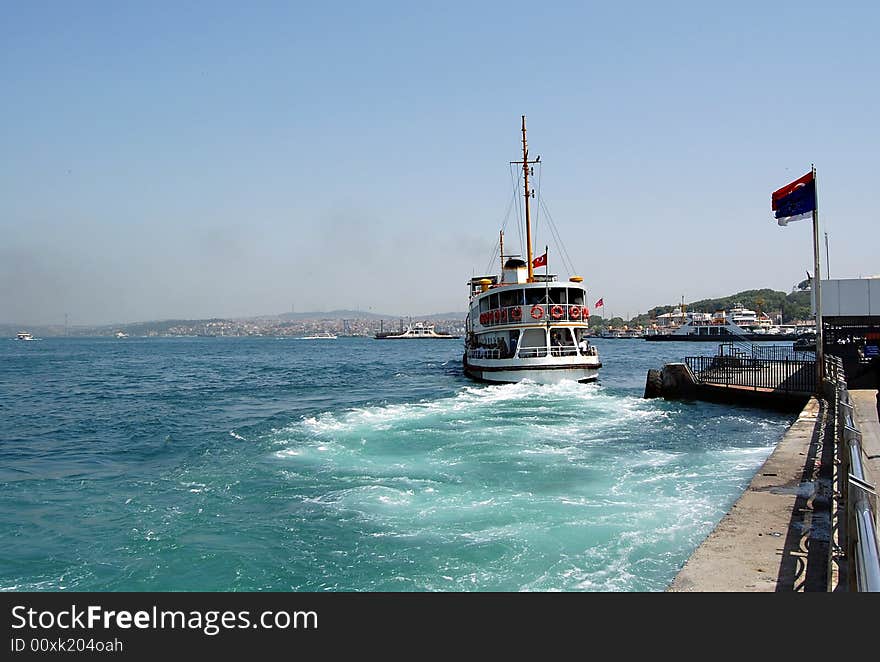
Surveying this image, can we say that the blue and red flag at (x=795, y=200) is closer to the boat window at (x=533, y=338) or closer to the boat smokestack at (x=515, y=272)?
the boat window at (x=533, y=338)

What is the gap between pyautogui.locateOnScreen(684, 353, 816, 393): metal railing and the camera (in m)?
22.8

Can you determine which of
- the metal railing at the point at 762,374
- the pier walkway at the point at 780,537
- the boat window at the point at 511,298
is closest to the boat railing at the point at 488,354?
the boat window at the point at 511,298

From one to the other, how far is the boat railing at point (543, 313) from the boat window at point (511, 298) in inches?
16.2

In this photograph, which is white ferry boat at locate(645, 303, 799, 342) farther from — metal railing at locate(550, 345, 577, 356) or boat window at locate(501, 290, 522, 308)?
metal railing at locate(550, 345, 577, 356)

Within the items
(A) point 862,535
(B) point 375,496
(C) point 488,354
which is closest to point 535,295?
(C) point 488,354

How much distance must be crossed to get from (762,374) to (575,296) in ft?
39.2

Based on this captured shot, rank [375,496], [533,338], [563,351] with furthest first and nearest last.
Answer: [533,338], [563,351], [375,496]

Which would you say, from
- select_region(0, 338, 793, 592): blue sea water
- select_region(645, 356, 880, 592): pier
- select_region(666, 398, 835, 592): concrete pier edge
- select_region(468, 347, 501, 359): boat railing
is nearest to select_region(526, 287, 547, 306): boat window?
select_region(468, 347, 501, 359): boat railing

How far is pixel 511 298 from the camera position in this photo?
37188 mm

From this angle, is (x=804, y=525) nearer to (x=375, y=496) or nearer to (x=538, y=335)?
(x=375, y=496)

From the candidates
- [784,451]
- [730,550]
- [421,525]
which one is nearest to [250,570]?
[421,525]
